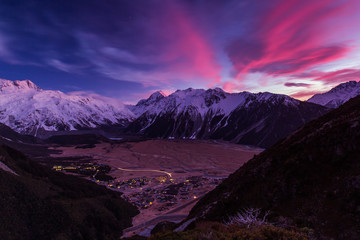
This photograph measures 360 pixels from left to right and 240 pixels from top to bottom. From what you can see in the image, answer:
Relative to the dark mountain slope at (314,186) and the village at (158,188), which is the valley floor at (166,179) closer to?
the village at (158,188)

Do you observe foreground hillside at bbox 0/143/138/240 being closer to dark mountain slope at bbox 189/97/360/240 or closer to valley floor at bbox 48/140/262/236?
valley floor at bbox 48/140/262/236

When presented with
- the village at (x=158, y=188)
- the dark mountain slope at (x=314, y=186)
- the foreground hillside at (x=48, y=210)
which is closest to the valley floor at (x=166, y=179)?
the village at (x=158, y=188)

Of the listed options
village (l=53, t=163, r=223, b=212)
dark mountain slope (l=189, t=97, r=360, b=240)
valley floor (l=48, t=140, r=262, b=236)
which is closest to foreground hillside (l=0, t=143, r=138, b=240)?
valley floor (l=48, t=140, r=262, b=236)

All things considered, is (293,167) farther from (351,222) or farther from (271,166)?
(351,222)

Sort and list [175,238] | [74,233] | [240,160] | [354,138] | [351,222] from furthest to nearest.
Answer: [240,160] → [74,233] → [354,138] → [351,222] → [175,238]

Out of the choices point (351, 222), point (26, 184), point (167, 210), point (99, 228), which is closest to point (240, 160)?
point (167, 210)

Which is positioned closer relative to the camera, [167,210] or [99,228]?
[99,228]
